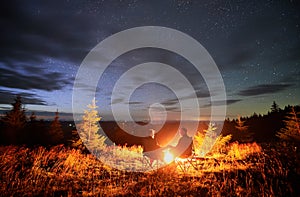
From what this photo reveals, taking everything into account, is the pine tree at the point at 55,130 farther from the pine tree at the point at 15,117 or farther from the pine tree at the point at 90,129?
the pine tree at the point at 90,129

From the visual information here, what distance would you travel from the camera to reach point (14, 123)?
30.5 metres

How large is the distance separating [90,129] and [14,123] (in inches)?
882

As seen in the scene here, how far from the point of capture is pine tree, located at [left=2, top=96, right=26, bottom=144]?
29848 mm

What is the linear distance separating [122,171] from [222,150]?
285 inches

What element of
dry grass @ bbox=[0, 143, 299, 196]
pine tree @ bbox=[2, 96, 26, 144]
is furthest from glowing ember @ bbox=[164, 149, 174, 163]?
pine tree @ bbox=[2, 96, 26, 144]

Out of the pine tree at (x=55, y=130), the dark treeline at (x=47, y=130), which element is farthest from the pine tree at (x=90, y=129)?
the pine tree at (x=55, y=130)

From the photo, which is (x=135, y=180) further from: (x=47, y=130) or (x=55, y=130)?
(x=47, y=130)

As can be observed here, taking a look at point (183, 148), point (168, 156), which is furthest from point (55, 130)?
point (183, 148)

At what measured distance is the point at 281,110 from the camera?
2466 inches

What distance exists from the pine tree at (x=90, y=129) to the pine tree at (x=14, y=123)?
20.0 m

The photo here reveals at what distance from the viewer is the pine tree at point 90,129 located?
17.1m

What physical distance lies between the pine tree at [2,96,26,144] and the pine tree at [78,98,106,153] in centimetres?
2004

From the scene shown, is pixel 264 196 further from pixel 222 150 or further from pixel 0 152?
pixel 0 152

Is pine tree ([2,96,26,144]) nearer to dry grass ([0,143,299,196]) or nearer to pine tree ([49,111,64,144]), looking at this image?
pine tree ([49,111,64,144])
